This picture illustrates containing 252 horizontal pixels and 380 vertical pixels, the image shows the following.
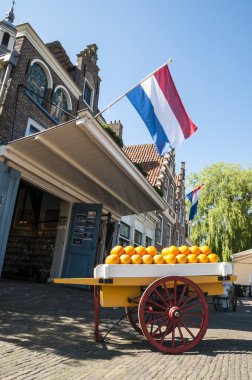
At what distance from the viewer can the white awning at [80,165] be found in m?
6.78

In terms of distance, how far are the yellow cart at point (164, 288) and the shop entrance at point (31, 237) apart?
787 cm

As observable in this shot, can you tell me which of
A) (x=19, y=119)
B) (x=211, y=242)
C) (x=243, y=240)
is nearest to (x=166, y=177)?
(x=211, y=242)

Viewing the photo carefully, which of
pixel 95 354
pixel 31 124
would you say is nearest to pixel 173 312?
pixel 95 354

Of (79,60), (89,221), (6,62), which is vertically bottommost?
(89,221)

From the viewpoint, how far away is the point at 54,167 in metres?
8.69

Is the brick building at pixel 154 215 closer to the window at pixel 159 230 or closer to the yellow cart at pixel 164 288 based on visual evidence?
the window at pixel 159 230

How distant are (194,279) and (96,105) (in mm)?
12403

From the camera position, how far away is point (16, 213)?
1404 centimetres

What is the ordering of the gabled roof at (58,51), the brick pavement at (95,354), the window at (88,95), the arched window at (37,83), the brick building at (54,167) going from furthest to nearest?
the window at (88,95) → the gabled roof at (58,51) → the arched window at (37,83) → the brick building at (54,167) → the brick pavement at (95,354)

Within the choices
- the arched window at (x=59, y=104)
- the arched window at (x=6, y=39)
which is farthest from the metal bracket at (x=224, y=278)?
the arched window at (x=59, y=104)

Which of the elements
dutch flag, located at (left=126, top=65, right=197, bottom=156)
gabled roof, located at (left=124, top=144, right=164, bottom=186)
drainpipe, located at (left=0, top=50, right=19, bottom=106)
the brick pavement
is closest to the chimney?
gabled roof, located at (left=124, top=144, right=164, bottom=186)

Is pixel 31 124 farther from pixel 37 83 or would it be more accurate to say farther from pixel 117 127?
pixel 117 127

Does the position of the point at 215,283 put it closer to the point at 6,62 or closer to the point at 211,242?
the point at 6,62

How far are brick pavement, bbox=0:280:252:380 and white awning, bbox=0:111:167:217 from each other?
3.88 m
